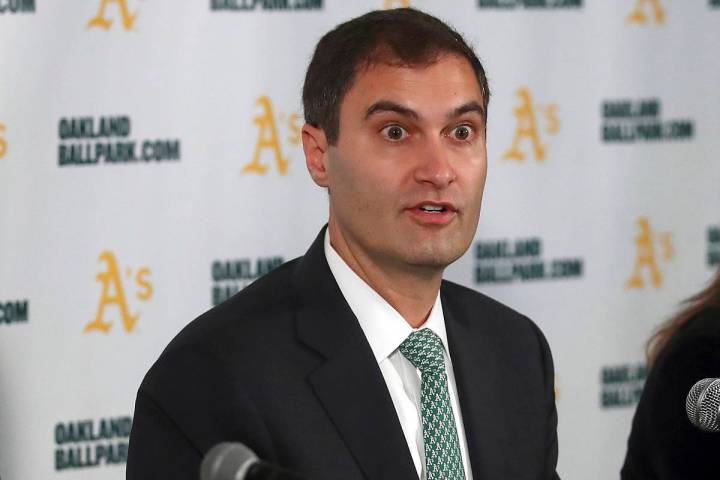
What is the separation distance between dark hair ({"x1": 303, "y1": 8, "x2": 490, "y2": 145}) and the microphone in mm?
667

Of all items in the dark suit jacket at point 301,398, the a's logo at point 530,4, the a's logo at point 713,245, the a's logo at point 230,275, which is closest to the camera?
the dark suit jacket at point 301,398

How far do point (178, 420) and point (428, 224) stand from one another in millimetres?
499

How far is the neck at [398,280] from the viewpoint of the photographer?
187 centimetres

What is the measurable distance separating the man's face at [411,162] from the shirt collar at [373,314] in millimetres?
69

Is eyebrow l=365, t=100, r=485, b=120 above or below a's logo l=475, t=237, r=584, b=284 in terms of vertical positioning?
above

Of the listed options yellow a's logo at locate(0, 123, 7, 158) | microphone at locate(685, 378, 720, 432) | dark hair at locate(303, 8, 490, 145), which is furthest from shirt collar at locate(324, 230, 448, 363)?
yellow a's logo at locate(0, 123, 7, 158)

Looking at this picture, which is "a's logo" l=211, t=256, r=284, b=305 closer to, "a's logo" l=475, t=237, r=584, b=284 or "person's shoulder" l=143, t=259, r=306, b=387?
"a's logo" l=475, t=237, r=584, b=284

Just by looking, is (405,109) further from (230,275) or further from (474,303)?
(230,275)

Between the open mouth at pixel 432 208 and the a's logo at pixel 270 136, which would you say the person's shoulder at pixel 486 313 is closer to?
the open mouth at pixel 432 208

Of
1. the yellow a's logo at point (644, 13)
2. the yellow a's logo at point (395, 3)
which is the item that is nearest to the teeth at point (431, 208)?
the yellow a's logo at point (395, 3)

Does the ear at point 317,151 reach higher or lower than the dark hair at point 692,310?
higher

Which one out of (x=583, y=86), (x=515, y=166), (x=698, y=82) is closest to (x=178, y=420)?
(x=515, y=166)

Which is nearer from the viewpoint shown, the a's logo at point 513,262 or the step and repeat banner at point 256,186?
the step and repeat banner at point 256,186

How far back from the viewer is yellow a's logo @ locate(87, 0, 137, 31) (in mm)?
2635
